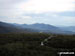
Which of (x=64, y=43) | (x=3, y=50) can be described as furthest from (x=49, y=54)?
(x=64, y=43)

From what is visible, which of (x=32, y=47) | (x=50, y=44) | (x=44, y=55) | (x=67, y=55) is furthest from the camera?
(x=50, y=44)

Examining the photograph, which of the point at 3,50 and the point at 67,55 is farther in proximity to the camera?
the point at 3,50

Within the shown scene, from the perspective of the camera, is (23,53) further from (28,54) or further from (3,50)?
(3,50)

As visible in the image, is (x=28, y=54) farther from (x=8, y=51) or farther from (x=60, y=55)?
(x=60, y=55)

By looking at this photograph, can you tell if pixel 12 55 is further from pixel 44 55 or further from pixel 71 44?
pixel 71 44

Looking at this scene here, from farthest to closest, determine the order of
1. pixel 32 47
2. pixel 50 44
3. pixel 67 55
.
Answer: pixel 50 44 < pixel 32 47 < pixel 67 55

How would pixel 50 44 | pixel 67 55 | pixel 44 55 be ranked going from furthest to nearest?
pixel 50 44
pixel 44 55
pixel 67 55

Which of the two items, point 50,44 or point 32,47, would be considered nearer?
point 32,47

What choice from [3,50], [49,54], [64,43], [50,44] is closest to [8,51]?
[3,50]
